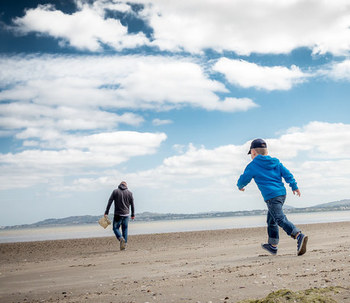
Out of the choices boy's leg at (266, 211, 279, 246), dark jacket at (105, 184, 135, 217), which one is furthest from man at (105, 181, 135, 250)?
boy's leg at (266, 211, 279, 246)

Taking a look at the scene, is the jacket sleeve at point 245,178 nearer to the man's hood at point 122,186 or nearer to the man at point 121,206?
the man at point 121,206

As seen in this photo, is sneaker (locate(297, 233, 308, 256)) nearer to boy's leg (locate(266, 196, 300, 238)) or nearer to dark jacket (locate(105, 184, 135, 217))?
boy's leg (locate(266, 196, 300, 238))

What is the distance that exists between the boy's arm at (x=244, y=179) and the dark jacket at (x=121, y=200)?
613 centimetres

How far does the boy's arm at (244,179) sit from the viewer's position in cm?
809

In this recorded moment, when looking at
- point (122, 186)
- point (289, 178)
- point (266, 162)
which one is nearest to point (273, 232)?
point (289, 178)

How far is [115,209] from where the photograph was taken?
13.4 metres

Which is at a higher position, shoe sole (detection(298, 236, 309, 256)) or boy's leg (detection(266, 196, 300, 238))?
boy's leg (detection(266, 196, 300, 238))

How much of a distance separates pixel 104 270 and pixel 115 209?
5.97 meters

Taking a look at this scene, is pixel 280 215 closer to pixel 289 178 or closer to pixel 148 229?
pixel 289 178

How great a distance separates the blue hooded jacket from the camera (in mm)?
7918

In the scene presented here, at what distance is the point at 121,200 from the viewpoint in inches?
529

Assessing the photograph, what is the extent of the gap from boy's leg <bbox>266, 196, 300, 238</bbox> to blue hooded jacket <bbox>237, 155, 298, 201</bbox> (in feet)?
0.37

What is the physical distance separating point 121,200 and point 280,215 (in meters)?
6.87

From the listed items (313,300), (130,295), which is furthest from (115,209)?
(313,300)
